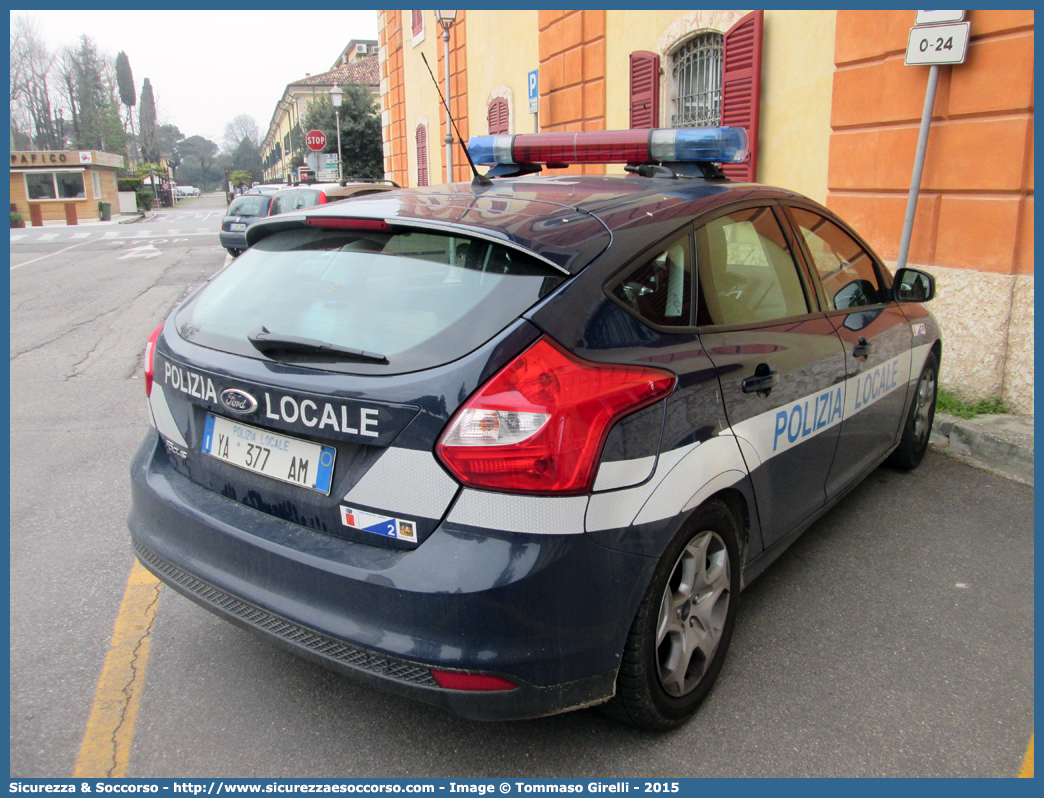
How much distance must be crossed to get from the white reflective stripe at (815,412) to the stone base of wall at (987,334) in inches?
89.6

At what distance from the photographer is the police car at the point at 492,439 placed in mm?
1952

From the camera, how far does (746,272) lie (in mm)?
2867

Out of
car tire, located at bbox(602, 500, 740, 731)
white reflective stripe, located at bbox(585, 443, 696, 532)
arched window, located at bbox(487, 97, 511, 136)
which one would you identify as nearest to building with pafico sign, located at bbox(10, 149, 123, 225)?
A: arched window, located at bbox(487, 97, 511, 136)

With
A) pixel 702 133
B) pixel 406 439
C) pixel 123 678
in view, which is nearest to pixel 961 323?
pixel 702 133

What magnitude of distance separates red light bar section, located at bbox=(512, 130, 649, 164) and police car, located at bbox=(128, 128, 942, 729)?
420 millimetres

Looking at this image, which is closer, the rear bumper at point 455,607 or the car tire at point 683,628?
the rear bumper at point 455,607

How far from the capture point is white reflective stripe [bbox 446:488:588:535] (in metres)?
1.93

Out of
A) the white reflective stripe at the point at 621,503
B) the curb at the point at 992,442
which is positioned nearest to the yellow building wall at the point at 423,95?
the curb at the point at 992,442

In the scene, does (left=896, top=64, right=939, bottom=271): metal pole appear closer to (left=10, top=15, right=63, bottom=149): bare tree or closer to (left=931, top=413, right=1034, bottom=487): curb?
(left=931, top=413, right=1034, bottom=487): curb

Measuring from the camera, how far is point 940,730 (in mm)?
2445

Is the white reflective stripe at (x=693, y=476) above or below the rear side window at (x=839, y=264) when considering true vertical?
below

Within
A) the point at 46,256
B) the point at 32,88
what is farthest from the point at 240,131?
the point at 46,256

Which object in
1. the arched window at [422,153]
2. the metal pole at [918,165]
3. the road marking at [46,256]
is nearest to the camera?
the metal pole at [918,165]

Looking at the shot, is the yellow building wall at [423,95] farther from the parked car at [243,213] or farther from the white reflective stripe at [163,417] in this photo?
the white reflective stripe at [163,417]
